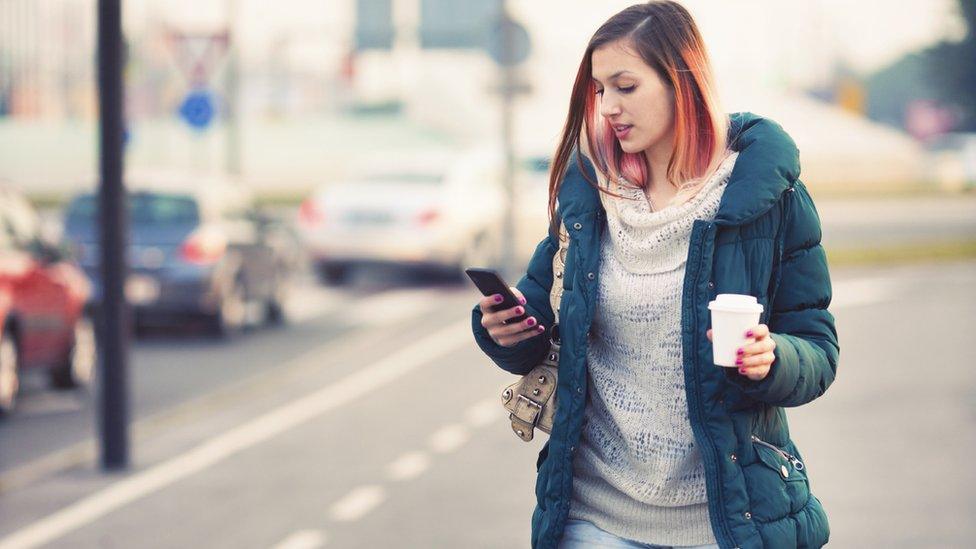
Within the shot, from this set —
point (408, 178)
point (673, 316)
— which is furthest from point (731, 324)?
point (408, 178)

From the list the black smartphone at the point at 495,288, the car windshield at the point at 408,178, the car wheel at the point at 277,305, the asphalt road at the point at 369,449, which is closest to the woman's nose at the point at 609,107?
the black smartphone at the point at 495,288

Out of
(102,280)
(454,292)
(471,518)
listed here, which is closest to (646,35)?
(471,518)

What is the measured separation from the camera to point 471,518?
692 cm

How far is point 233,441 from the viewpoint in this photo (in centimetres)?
907

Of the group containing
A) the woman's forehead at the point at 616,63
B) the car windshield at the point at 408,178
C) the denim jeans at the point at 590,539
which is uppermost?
the woman's forehead at the point at 616,63

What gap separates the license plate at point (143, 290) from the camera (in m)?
14.2

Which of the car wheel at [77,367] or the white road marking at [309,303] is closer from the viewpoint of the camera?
the car wheel at [77,367]

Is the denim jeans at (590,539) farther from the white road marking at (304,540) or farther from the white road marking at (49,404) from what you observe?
the white road marking at (49,404)

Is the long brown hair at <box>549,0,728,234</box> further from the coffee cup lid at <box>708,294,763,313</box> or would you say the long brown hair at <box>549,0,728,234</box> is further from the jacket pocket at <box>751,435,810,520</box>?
the jacket pocket at <box>751,435,810,520</box>

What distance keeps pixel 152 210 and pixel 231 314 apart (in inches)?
48.1

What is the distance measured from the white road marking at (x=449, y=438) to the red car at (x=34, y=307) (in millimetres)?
2843

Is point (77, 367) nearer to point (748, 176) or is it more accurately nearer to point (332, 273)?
point (332, 273)

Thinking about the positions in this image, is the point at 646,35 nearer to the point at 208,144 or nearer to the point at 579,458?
the point at 579,458

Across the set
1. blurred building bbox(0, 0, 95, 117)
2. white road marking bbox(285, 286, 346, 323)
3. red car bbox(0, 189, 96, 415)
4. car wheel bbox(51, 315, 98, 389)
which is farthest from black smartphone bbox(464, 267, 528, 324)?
blurred building bbox(0, 0, 95, 117)
